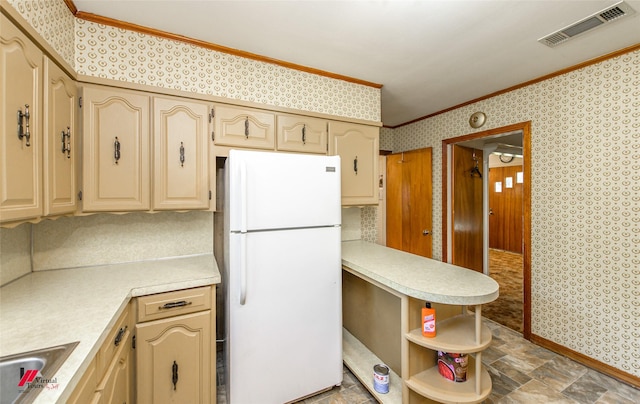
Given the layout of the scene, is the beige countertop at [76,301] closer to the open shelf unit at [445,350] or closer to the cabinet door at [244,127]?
the cabinet door at [244,127]

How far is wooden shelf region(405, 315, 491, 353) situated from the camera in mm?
1461

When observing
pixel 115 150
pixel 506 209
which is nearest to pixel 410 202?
pixel 115 150

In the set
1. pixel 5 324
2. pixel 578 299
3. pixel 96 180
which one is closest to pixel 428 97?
pixel 578 299

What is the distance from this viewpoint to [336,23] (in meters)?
1.70

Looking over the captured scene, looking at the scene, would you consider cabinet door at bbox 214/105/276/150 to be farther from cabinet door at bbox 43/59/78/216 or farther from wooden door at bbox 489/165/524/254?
wooden door at bbox 489/165/524/254

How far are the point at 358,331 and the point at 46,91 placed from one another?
262cm

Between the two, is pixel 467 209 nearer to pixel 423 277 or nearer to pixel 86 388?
pixel 423 277

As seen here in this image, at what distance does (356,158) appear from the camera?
98.1 inches

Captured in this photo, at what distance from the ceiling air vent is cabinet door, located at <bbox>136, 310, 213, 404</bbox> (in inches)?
116

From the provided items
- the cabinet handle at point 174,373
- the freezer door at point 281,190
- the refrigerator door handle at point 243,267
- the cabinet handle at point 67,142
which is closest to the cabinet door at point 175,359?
the cabinet handle at point 174,373

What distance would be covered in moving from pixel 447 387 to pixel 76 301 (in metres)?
2.03

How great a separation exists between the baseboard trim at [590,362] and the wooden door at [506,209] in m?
4.58

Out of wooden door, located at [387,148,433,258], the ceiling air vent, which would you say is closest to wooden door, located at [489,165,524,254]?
wooden door, located at [387,148,433,258]

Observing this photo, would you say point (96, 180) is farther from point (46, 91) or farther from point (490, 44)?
point (490, 44)
